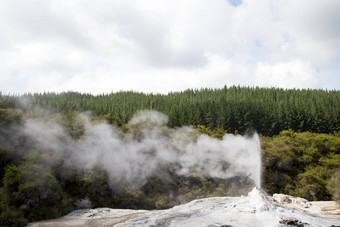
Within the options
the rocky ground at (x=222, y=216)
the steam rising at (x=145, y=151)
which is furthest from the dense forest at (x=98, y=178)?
the rocky ground at (x=222, y=216)

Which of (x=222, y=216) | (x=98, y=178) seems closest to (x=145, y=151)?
(x=98, y=178)

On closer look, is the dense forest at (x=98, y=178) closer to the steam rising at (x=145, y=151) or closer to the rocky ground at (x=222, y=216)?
the steam rising at (x=145, y=151)

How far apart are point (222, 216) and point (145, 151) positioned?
45.3 feet

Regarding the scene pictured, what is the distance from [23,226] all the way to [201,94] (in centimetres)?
10419

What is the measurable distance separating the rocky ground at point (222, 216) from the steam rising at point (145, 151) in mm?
5729

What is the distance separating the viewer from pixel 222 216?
14.3 m

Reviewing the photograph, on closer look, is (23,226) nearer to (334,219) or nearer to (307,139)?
(334,219)

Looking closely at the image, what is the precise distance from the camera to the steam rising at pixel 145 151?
907 inches

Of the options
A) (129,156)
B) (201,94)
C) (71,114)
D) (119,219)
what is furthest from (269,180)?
(201,94)

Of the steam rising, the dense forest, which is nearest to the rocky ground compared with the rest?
the dense forest

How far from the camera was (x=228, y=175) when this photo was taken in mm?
25672

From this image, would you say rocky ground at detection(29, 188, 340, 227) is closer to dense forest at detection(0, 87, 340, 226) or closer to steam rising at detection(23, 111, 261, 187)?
dense forest at detection(0, 87, 340, 226)

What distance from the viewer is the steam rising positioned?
75.6 feet

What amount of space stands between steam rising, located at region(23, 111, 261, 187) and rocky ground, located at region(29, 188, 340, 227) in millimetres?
5729
